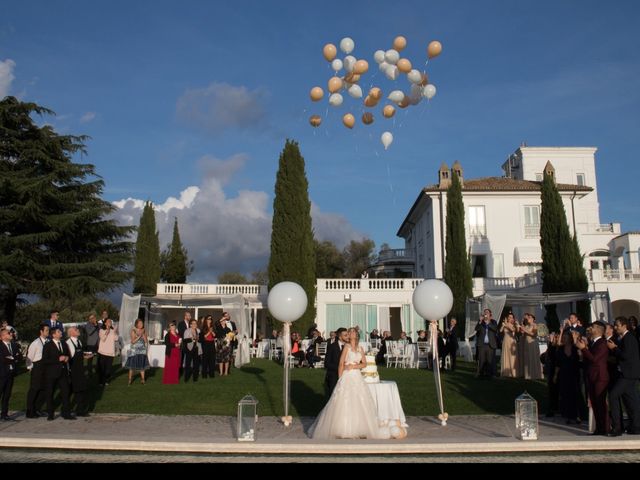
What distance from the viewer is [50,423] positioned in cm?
1045

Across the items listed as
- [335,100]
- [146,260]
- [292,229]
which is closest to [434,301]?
[335,100]

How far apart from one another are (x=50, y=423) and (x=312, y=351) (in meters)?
12.3

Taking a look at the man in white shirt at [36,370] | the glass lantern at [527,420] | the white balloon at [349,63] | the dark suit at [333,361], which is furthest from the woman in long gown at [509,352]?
the man in white shirt at [36,370]

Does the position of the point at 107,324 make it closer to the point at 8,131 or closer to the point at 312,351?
the point at 312,351

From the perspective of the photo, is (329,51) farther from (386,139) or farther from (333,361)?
(333,361)

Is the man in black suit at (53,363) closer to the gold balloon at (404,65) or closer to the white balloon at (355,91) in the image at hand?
the white balloon at (355,91)

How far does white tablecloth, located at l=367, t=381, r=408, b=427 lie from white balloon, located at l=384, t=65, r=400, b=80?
7.64 m

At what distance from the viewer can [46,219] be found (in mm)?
25625

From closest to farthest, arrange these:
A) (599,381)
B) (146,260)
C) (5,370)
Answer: (599,381), (5,370), (146,260)

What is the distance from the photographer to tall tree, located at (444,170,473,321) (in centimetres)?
3092

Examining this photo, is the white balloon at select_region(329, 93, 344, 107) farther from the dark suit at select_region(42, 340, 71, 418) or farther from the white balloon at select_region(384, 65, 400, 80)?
the dark suit at select_region(42, 340, 71, 418)

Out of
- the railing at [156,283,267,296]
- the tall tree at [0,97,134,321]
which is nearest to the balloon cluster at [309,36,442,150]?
the tall tree at [0,97,134,321]

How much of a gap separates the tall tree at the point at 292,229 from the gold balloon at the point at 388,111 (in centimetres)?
1778

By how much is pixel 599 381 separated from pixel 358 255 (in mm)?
50225
